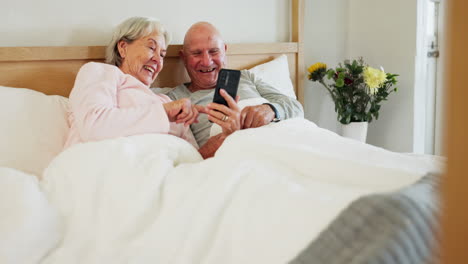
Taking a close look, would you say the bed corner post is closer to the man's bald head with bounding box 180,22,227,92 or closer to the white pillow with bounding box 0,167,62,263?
the man's bald head with bounding box 180,22,227,92

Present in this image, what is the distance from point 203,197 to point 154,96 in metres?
0.75

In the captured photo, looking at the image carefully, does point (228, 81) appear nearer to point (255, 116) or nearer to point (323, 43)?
point (255, 116)

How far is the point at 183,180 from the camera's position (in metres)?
1.03

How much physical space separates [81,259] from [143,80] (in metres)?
0.84

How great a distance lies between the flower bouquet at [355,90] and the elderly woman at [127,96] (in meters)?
0.99

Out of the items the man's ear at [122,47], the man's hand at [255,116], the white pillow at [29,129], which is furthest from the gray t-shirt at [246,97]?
the white pillow at [29,129]

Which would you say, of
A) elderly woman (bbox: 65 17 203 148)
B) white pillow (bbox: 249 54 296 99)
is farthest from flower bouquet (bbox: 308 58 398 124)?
elderly woman (bbox: 65 17 203 148)

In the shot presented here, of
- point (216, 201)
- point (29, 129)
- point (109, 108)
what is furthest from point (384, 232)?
point (29, 129)

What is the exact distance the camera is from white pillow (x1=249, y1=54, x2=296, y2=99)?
7.09ft

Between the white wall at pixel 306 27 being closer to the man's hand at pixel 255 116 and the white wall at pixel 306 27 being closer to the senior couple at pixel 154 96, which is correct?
the senior couple at pixel 154 96

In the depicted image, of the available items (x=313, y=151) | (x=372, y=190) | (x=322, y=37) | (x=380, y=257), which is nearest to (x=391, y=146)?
(x=322, y=37)

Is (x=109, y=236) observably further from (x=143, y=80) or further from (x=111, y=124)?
(x=143, y=80)

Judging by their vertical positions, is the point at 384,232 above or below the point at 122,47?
below

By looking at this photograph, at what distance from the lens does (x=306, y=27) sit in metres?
2.68
